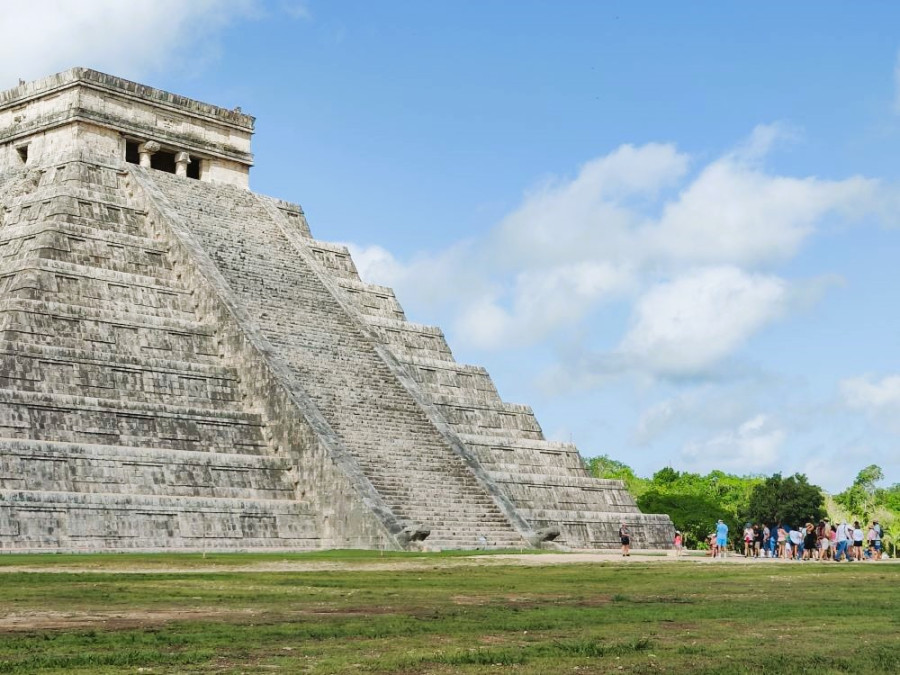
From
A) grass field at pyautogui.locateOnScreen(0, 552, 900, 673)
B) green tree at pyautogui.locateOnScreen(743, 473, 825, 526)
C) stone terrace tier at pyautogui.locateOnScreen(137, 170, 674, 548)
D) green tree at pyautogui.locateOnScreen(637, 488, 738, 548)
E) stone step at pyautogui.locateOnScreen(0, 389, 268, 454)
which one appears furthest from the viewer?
green tree at pyautogui.locateOnScreen(743, 473, 825, 526)

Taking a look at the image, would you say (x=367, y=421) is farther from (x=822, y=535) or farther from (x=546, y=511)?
(x=822, y=535)

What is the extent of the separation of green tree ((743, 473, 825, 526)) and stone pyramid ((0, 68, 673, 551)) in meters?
27.6

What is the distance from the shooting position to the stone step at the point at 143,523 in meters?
21.8

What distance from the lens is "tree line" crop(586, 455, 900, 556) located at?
2143 inches

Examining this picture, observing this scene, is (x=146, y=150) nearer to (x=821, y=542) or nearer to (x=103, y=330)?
(x=103, y=330)

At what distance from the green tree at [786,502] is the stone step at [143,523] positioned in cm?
3744

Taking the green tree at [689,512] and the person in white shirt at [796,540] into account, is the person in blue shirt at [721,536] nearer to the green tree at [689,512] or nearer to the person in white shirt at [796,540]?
the person in white shirt at [796,540]

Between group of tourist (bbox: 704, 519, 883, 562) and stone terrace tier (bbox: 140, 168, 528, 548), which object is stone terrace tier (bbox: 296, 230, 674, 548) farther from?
group of tourist (bbox: 704, 519, 883, 562)

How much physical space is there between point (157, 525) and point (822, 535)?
535 inches

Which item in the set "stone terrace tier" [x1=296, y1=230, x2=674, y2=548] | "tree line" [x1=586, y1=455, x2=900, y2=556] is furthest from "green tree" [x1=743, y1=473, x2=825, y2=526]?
"stone terrace tier" [x1=296, y1=230, x2=674, y2=548]

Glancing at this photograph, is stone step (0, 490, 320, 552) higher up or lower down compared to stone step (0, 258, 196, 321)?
lower down

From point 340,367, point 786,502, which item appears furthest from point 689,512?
point 340,367

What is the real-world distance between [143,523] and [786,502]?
134 feet

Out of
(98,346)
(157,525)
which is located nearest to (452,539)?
(157,525)
